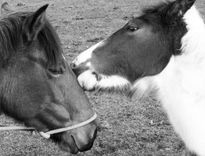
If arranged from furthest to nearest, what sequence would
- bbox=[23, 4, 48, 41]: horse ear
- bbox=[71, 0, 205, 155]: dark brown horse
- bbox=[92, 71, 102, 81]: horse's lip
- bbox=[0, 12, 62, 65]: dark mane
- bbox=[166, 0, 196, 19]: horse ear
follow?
bbox=[92, 71, 102, 81]: horse's lip
bbox=[71, 0, 205, 155]: dark brown horse
bbox=[166, 0, 196, 19]: horse ear
bbox=[0, 12, 62, 65]: dark mane
bbox=[23, 4, 48, 41]: horse ear

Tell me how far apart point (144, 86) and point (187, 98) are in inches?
16.8

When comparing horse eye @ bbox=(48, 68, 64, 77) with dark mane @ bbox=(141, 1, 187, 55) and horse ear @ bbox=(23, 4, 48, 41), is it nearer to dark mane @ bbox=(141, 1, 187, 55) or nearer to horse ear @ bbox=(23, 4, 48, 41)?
horse ear @ bbox=(23, 4, 48, 41)

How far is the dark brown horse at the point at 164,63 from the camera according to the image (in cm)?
349

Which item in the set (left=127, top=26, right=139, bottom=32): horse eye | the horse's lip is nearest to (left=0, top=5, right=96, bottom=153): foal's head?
the horse's lip

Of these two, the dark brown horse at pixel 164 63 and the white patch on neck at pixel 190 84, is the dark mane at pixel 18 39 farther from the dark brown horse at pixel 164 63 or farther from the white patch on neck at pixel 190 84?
the white patch on neck at pixel 190 84

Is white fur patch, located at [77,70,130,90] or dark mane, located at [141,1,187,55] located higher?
dark mane, located at [141,1,187,55]

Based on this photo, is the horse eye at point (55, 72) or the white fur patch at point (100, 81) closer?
the horse eye at point (55, 72)

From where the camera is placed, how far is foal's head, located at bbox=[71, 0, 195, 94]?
11.7 ft

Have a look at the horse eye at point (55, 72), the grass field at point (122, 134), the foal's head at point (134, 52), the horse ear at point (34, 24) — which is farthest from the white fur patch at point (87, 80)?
the horse ear at point (34, 24)

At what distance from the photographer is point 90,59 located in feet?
11.9

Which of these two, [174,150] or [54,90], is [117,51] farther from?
[174,150]

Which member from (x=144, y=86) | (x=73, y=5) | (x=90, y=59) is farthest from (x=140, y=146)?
(x=73, y=5)

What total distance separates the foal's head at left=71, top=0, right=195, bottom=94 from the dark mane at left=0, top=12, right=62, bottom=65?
2.21 ft

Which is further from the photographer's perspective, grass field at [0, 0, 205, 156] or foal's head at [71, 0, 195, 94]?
grass field at [0, 0, 205, 156]
